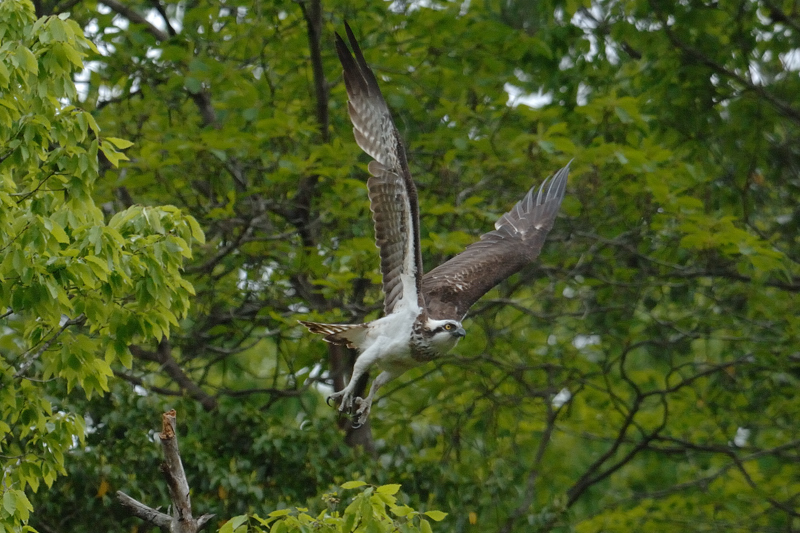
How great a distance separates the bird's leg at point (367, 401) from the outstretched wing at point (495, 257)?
1.74 ft

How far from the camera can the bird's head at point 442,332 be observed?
6375 mm

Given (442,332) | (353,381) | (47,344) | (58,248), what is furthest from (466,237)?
(58,248)

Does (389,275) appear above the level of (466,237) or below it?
below

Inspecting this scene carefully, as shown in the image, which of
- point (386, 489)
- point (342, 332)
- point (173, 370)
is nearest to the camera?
point (386, 489)

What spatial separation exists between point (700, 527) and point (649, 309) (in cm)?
212

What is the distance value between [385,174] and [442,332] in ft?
3.14

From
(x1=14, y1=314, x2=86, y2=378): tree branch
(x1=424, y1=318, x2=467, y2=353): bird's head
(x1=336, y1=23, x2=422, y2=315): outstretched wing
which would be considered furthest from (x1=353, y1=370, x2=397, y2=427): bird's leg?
(x1=14, y1=314, x2=86, y2=378): tree branch

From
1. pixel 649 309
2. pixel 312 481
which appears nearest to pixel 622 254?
pixel 649 309

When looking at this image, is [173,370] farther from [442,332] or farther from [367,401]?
[442,332]

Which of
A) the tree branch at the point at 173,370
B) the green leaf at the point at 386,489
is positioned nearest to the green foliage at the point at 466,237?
the tree branch at the point at 173,370

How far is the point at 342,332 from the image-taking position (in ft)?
21.9

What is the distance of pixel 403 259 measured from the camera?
6449 millimetres

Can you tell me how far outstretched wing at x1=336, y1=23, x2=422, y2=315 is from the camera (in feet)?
20.2

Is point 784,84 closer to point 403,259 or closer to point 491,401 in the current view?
point 491,401
